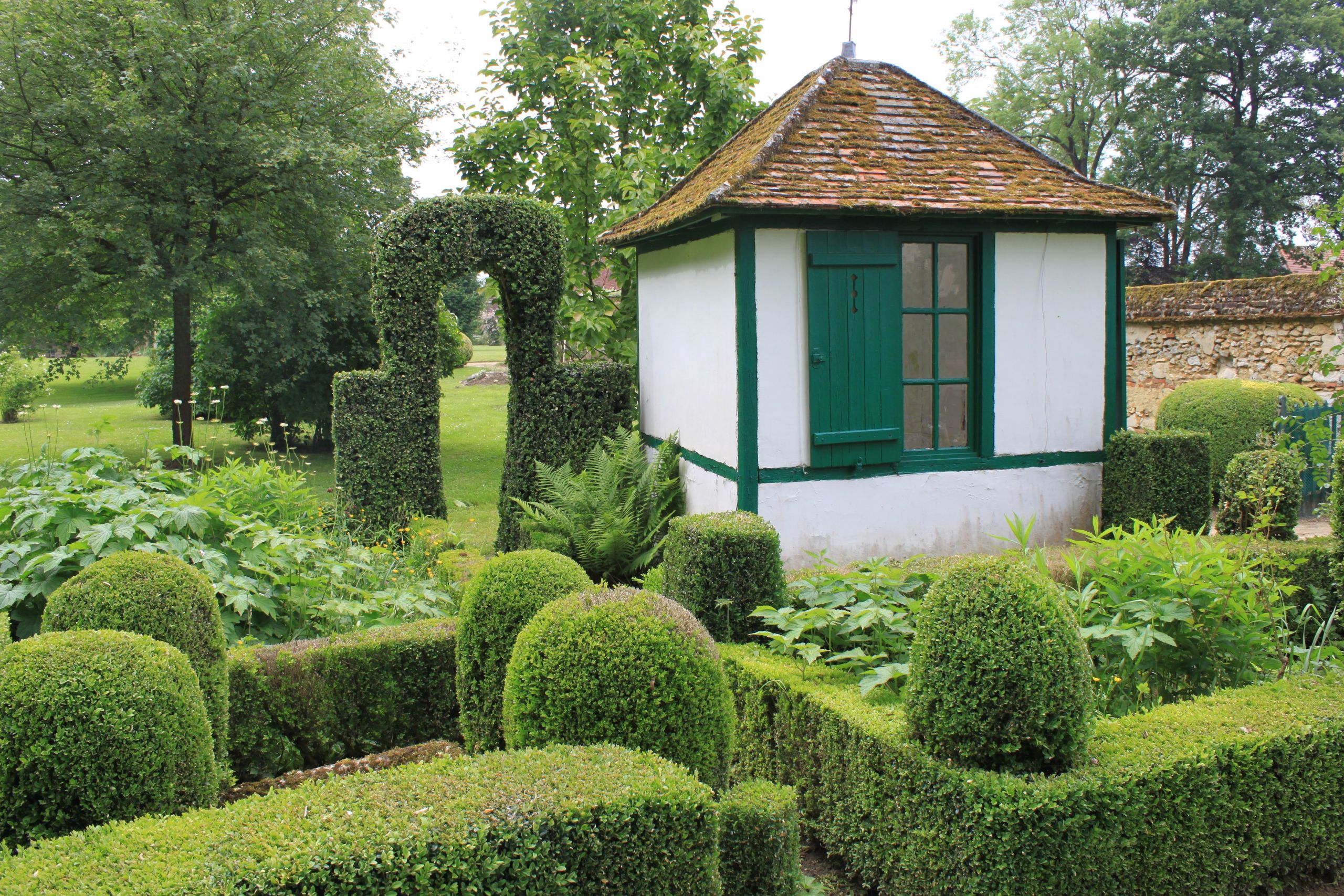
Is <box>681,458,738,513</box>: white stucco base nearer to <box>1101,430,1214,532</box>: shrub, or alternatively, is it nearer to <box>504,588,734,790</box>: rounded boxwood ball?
<box>1101,430,1214,532</box>: shrub

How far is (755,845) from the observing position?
3.41 metres

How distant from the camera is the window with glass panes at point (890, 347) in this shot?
7.30 m

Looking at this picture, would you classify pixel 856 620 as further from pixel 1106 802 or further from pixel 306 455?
pixel 306 455

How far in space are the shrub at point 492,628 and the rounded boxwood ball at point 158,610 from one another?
3.33ft

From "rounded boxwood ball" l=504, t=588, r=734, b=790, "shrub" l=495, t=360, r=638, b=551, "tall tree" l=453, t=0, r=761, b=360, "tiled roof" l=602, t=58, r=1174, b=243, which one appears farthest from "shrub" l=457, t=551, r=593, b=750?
"tall tree" l=453, t=0, r=761, b=360

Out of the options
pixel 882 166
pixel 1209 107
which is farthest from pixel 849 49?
pixel 1209 107

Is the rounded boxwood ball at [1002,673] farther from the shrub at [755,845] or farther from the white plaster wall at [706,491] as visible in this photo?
the white plaster wall at [706,491]

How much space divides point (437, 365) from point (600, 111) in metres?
5.54

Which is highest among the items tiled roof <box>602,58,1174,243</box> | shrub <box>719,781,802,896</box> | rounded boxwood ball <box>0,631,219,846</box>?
tiled roof <box>602,58,1174,243</box>

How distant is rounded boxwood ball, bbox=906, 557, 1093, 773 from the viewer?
3250mm

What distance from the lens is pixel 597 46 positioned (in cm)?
1393

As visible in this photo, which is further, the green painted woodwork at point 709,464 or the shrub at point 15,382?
the shrub at point 15,382

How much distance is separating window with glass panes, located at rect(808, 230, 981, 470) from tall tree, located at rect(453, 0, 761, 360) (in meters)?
5.80

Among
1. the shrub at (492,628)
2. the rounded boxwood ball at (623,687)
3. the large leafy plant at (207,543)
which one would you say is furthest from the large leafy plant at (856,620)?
the large leafy plant at (207,543)
